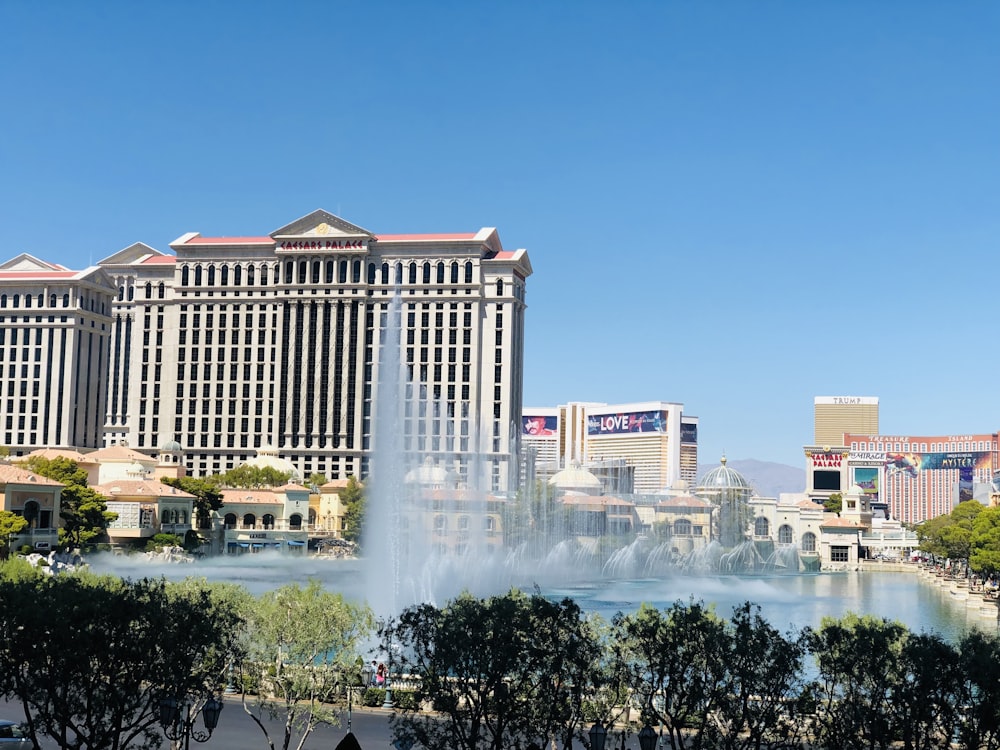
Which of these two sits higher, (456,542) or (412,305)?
(412,305)

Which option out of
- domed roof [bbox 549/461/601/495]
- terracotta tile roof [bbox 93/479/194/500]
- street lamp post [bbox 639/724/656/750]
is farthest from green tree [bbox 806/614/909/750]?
domed roof [bbox 549/461/601/495]

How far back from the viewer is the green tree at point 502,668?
2525cm

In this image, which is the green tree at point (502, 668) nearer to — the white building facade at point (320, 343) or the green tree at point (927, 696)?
the green tree at point (927, 696)

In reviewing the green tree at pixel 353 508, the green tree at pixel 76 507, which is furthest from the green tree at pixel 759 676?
the green tree at pixel 353 508

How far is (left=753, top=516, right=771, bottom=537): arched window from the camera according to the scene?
145 metres

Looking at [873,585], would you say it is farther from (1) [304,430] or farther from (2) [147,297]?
(2) [147,297]

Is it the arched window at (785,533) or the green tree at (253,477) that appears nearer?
the green tree at (253,477)

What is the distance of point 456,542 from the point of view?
253 feet

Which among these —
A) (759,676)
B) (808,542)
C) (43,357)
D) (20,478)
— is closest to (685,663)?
(759,676)

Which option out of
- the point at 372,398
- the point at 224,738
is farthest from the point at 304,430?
the point at 224,738

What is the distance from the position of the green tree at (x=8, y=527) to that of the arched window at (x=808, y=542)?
95.9 metres

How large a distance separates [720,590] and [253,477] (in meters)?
65.2

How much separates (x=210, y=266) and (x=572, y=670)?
5330 inches

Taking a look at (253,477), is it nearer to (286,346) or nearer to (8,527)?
(286,346)
